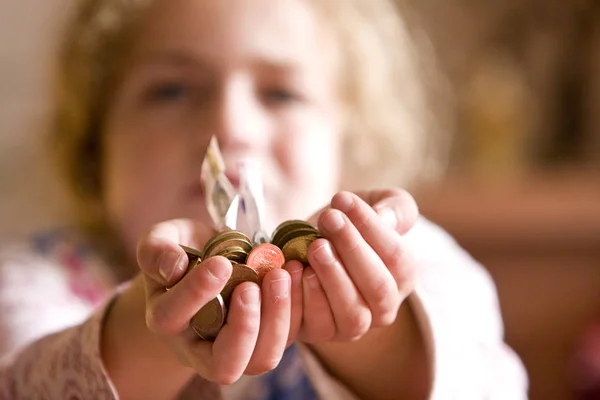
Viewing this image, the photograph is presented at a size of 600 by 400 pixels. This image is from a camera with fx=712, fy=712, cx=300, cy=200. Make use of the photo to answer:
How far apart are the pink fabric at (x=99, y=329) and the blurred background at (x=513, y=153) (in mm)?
387

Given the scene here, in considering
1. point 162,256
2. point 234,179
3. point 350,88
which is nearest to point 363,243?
point 162,256

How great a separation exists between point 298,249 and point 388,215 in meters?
0.08

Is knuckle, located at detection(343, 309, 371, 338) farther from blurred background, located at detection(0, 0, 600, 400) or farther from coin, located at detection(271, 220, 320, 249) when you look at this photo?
blurred background, located at detection(0, 0, 600, 400)

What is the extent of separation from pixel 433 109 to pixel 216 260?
121 cm

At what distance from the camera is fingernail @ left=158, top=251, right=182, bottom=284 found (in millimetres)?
438

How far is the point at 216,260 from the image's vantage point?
0.41m

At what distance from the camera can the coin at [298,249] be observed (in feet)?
1.53

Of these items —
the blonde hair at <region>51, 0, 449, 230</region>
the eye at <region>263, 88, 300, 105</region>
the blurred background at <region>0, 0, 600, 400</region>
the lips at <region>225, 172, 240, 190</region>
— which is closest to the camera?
the lips at <region>225, 172, 240, 190</region>

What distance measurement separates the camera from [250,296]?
427 mm

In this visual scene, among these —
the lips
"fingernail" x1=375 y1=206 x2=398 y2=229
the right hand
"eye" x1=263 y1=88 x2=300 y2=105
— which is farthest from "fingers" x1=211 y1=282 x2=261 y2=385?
"eye" x1=263 y1=88 x2=300 y2=105

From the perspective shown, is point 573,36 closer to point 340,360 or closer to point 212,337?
point 340,360

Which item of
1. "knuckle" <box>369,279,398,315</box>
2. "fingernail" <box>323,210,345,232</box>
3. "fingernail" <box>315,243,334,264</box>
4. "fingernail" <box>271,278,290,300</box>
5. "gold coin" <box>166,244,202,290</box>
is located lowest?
"knuckle" <box>369,279,398,315</box>

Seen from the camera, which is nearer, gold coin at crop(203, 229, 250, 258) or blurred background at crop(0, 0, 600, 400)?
gold coin at crop(203, 229, 250, 258)

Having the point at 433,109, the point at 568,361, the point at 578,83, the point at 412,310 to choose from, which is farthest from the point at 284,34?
the point at 578,83
